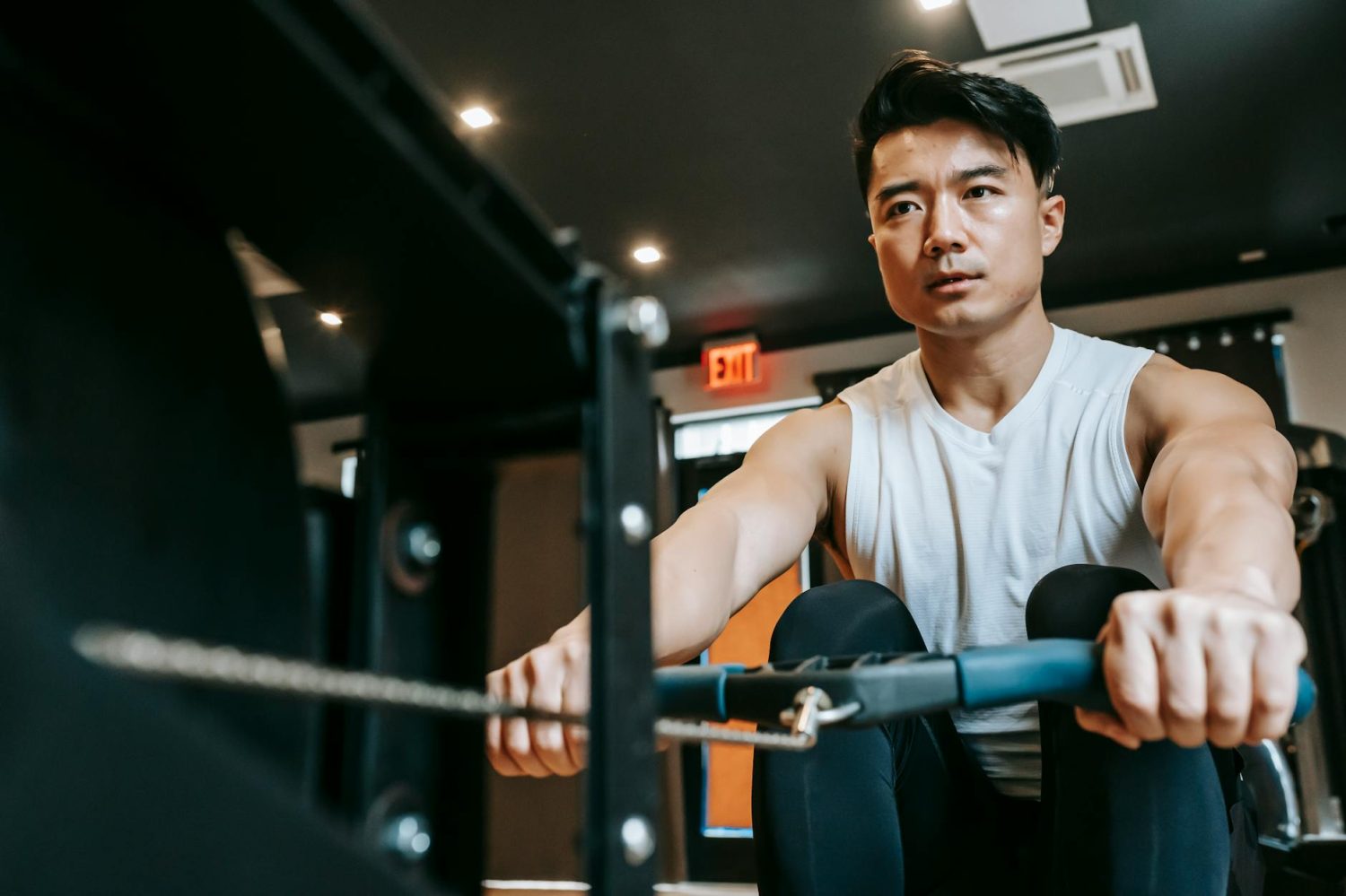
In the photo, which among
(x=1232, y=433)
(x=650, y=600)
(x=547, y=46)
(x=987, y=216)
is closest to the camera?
(x=650, y=600)

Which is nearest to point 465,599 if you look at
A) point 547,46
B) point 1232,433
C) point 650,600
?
point 650,600

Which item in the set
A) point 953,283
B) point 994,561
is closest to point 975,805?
point 994,561

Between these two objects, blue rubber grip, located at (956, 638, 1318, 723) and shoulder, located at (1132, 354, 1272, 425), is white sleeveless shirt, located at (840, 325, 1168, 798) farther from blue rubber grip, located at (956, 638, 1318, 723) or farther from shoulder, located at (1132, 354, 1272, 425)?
blue rubber grip, located at (956, 638, 1318, 723)

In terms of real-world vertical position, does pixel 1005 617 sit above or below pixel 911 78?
below

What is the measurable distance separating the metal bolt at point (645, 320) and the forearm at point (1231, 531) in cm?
46

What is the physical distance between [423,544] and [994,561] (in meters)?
0.86

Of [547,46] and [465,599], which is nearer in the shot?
[465,599]

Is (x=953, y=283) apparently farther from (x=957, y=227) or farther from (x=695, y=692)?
(x=695, y=692)

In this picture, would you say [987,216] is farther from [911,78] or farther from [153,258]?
[153,258]

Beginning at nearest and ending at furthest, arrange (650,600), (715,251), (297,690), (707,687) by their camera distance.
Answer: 1. (297,690)
2. (650,600)
3. (707,687)
4. (715,251)

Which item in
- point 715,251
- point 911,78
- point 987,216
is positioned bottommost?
point 987,216

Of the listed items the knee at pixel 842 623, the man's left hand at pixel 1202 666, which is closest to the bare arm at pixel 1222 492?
the man's left hand at pixel 1202 666

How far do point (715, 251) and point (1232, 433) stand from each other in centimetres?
280

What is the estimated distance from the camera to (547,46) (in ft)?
8.60
